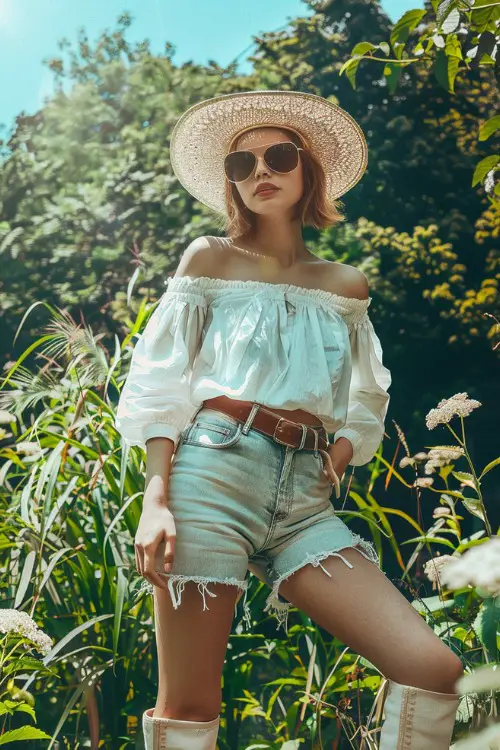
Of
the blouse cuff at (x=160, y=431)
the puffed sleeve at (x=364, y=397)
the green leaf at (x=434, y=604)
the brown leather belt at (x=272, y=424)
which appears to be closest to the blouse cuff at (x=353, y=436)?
the puffed sleeve at (x=364, y=397)

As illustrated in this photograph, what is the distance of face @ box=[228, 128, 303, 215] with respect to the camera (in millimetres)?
1845

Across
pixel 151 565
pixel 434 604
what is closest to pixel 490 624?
pixel 434 604

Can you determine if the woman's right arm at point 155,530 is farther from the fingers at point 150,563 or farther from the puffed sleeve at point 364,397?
the puffed sleeve at point 364,397

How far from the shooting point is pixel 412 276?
3922 mm

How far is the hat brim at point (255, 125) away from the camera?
1920 mm

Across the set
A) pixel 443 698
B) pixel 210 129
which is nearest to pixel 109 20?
pixel 210 129

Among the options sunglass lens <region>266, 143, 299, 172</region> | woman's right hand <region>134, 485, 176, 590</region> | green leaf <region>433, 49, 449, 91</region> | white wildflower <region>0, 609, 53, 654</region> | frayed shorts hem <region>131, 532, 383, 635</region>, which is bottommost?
white wildflower <region>0, 609, 53, 654</region>

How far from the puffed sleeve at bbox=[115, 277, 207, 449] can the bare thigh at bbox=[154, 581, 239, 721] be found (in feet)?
1.05

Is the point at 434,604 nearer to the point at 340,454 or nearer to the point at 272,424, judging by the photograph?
the point at 340,454

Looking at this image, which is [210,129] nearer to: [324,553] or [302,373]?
[302,373]

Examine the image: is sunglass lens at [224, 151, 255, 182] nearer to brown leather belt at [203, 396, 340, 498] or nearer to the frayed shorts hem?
brown leather belt at [203, 396, 340, 498]

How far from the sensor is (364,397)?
76.2 inches

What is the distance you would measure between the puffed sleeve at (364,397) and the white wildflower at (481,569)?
94cm

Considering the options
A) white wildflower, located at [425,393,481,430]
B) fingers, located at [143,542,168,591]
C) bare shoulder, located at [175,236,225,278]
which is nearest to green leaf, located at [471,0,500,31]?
bare shoulder, located at [175,236,225,278]
